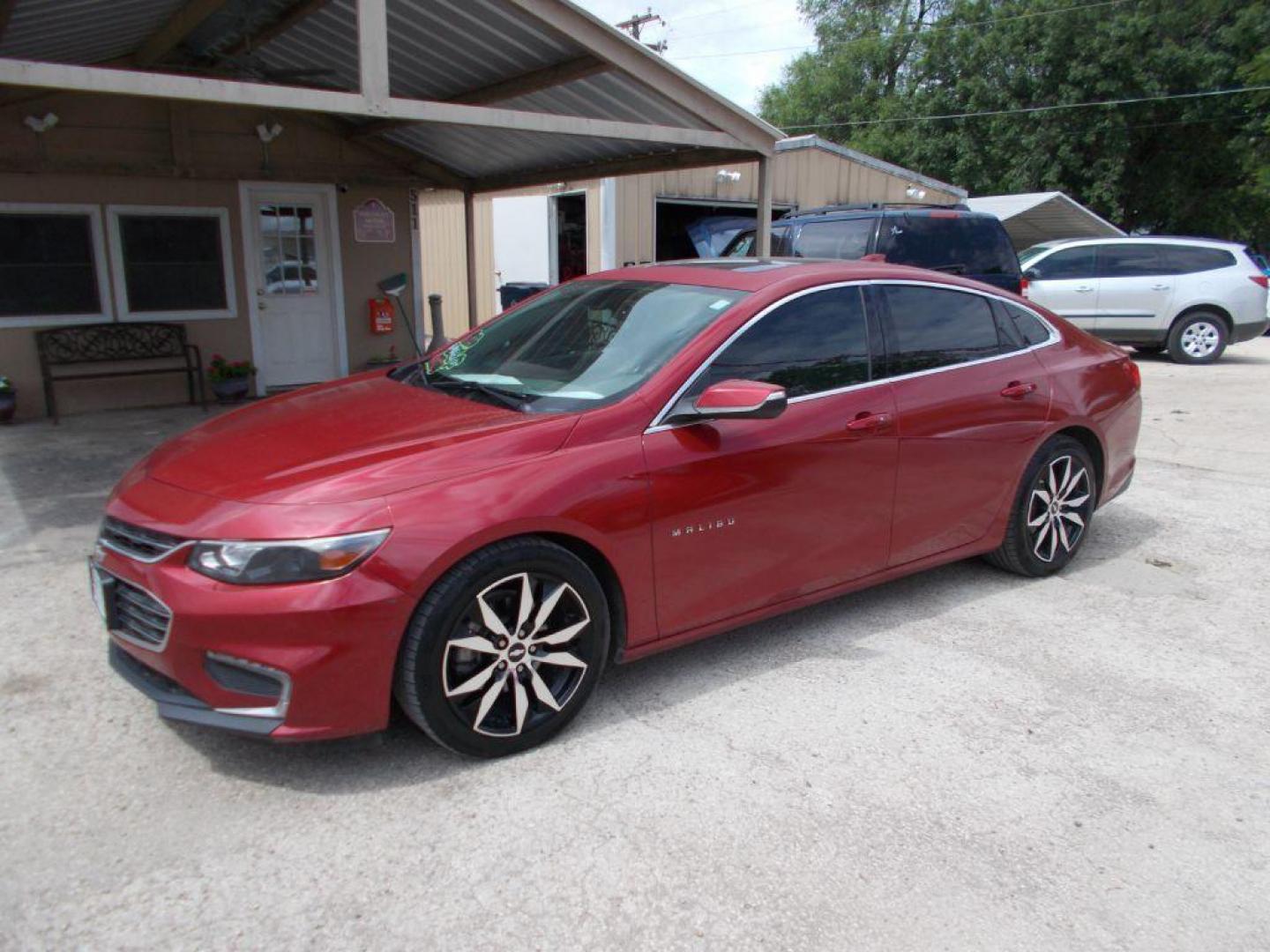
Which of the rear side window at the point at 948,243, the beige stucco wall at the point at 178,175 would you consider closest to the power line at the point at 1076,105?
the rear side window at the point at 948,243

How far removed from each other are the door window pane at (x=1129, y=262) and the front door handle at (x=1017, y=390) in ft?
34.7

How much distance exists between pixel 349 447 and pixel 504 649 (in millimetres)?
843

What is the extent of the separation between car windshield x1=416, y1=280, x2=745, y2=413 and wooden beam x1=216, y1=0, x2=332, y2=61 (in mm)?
3866

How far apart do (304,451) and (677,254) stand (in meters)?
15.8

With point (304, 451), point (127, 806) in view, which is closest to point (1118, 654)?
point (304, 451)

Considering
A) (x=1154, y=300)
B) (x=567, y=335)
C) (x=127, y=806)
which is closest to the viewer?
(x=127, y=806)

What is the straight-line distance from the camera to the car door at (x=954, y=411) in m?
3.99

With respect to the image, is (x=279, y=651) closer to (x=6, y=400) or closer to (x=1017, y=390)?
(x=1017, y=390)

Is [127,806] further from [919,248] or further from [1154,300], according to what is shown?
[1154,300]

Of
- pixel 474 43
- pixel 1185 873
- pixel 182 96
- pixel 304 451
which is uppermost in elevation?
pixel 474 43

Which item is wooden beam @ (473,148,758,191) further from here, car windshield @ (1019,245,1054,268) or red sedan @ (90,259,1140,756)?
car windshield @ (1019,245,1054,268)

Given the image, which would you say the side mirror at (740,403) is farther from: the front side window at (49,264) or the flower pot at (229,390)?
the front side window at (49,264)

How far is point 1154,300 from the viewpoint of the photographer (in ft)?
43.5

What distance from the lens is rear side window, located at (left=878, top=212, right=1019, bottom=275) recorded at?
9078 millimetres
